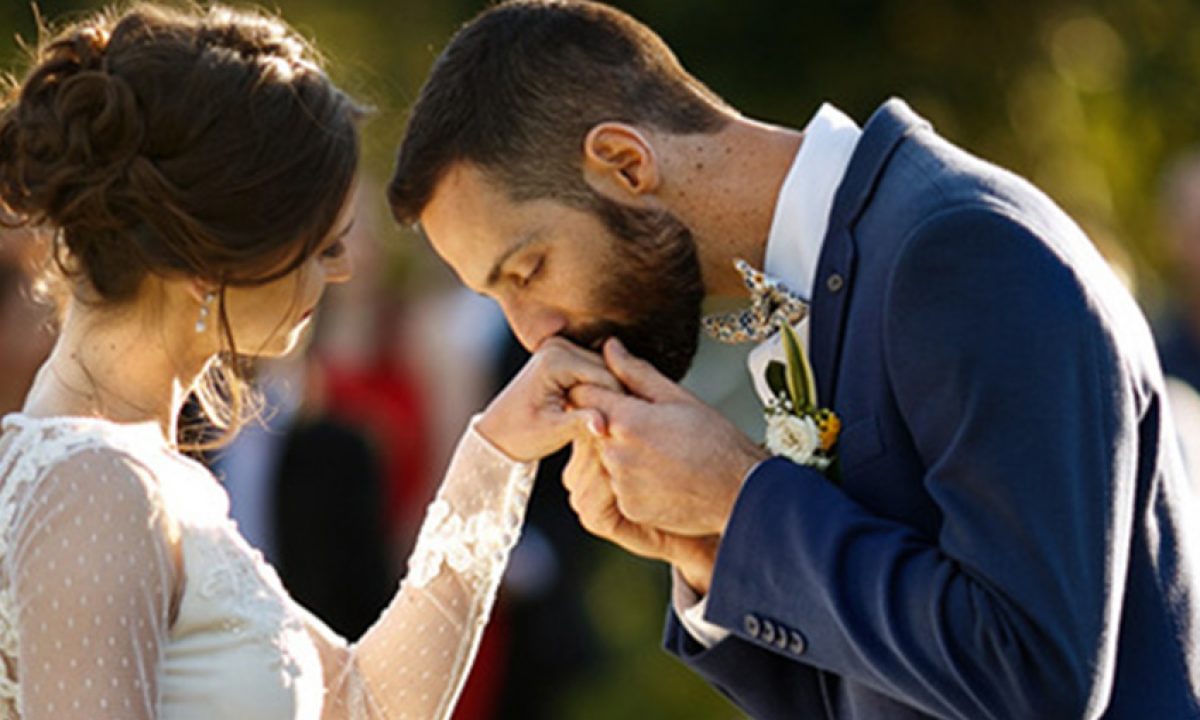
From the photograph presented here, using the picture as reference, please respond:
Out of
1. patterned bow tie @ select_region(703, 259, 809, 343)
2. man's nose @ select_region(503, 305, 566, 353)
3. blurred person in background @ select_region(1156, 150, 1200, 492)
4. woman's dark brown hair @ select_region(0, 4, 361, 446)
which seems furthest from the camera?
blurred person in background @ select_region(1156, 150, 1200, 492)

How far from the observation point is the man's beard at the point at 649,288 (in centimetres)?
368

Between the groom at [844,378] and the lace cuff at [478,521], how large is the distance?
0.91 feet

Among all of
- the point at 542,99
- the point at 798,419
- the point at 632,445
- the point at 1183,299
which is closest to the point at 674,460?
the point at 632,445

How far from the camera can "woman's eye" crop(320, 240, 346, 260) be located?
144 inches

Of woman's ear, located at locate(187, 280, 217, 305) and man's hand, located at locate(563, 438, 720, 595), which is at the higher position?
woman's ear, located at locate(187, 280, 217, 305)

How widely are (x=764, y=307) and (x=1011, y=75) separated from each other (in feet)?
21.3

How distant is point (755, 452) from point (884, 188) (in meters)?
0.43

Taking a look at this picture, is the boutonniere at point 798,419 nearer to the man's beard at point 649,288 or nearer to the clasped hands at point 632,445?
the clasped hands at point 632,445

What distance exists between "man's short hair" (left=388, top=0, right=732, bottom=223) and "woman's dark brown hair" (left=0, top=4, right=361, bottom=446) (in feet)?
0.82

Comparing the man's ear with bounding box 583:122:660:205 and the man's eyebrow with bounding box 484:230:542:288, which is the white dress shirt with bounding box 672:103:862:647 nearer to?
the man's ear with bounding box 583:122:660:205

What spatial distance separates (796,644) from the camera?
3299 mm

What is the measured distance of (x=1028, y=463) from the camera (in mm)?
3088

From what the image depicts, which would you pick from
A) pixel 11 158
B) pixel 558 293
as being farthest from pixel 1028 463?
pixel 11 158

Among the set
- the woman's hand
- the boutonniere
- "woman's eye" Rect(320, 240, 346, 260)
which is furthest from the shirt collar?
"woman's eye" Rect(320, 240, 346, 260)
